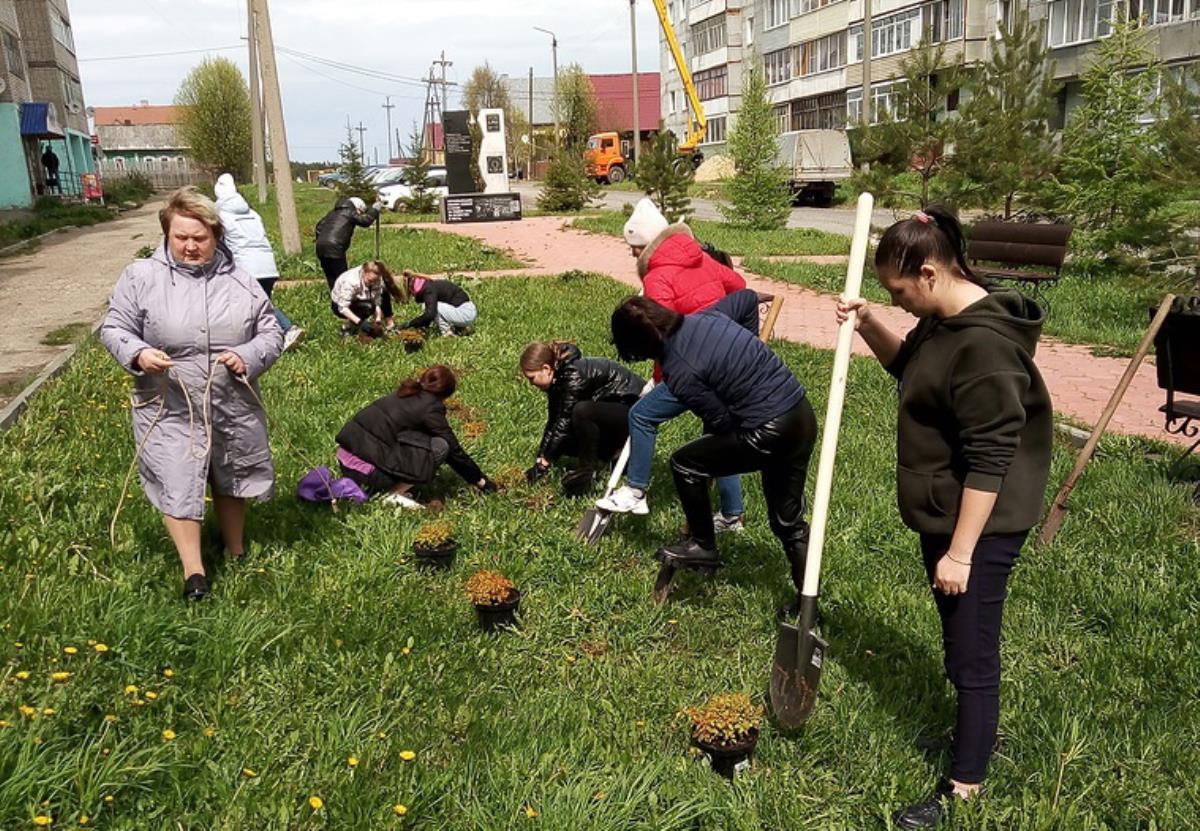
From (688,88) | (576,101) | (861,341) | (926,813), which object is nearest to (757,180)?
(861,341)

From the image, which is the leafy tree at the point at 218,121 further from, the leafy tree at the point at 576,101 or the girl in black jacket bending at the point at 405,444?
the girl in black jacket bending at the point at 405,444

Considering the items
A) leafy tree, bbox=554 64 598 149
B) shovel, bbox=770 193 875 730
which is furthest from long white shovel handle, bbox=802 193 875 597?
leafy tree, bbox=554 64 598 149

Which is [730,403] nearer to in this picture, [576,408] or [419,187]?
[576,408]

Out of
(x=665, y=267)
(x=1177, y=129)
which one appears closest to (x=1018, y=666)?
(x=665, y=267)

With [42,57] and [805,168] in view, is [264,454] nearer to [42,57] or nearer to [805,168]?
[805,168]

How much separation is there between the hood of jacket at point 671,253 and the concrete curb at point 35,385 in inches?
138

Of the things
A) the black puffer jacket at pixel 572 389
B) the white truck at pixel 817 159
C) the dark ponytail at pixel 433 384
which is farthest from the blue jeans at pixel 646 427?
the white truck at pixel 817 159

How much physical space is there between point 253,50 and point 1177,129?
27.7m

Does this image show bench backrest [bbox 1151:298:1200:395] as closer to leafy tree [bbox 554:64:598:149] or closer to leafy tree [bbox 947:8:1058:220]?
leafy tree [bbox 947:8:1058:220]

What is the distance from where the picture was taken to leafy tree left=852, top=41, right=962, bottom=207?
13.8 meters

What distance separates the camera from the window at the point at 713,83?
56656mm

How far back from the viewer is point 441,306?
9852 millimetres

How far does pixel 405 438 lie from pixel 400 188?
32111mm

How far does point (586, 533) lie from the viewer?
4.68 m
